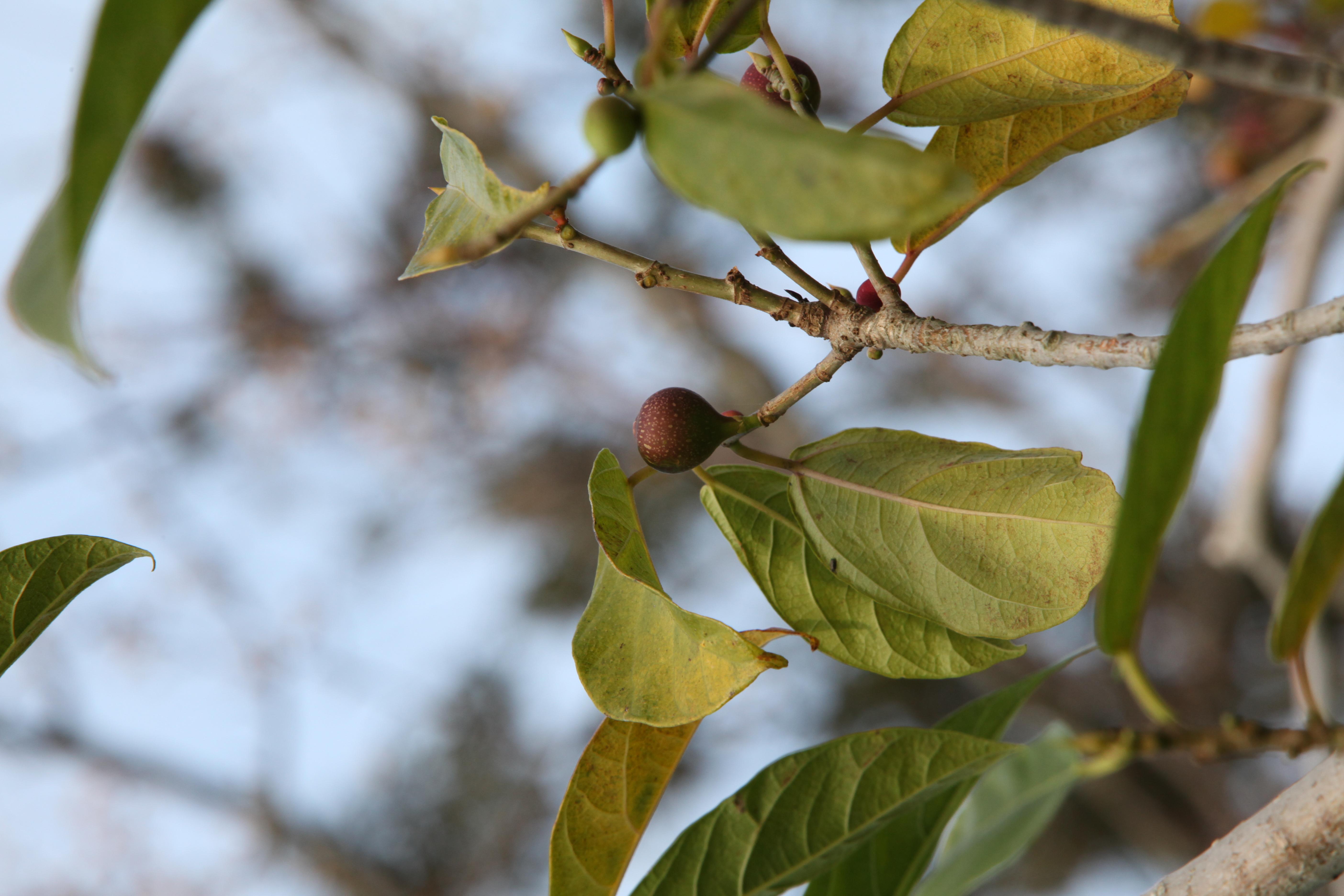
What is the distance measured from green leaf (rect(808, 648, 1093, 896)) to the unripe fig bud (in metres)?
0.37

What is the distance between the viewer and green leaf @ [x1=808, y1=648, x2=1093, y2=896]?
0.47 meters

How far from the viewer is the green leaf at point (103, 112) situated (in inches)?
7.6

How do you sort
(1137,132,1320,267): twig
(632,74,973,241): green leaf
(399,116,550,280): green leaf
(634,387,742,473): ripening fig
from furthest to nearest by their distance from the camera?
(1137,132,1320,267): twig, (634,387,742,473): ripening fig, (399,116,550,280): green leaf, (632,74,973,241): green leaf

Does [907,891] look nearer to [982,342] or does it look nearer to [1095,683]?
[982,342]

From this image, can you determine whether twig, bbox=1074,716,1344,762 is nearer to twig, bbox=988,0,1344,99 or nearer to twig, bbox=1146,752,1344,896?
twig, bbox=1146,752,1344,896

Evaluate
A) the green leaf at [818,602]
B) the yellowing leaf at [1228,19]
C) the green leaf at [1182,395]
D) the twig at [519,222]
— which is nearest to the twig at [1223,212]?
the yellowing leaf at [1228,19]

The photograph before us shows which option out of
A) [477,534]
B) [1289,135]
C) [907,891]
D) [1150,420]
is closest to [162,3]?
[1150,420]

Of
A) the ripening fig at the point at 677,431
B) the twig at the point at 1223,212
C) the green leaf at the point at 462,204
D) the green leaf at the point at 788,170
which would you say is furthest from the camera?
the twig at the point at 1223,212

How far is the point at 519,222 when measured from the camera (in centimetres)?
25

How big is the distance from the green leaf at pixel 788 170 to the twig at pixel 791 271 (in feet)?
0.59

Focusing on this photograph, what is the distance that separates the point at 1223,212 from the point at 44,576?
1.69 meters

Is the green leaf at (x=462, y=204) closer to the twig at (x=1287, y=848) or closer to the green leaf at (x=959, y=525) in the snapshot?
the green leaf at (x=959, y=525)

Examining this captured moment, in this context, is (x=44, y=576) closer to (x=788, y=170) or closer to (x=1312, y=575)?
(x=788, y=170)

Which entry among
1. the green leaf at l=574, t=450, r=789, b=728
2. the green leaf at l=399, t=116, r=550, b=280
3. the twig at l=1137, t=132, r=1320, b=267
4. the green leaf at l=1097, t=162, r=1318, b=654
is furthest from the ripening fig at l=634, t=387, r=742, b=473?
the twig at l=1137, t=132, r=1320, b=267
